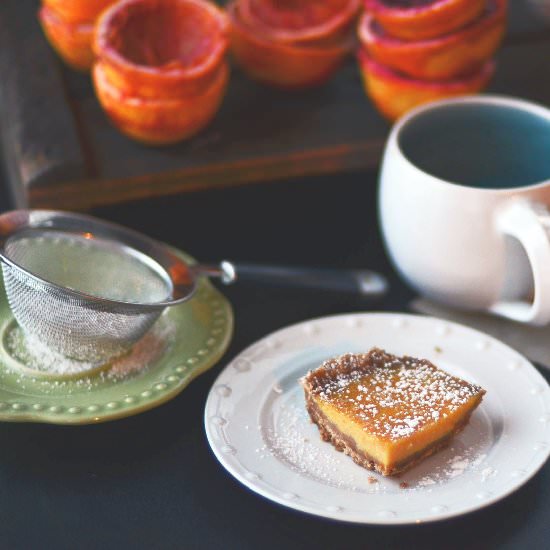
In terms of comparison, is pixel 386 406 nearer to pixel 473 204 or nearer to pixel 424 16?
pixel 473 204

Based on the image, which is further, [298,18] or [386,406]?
[298,18]

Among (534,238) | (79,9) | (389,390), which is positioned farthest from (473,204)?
(79,9)

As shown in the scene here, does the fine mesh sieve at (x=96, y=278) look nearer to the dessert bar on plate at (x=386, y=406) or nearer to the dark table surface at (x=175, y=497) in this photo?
the dark table surface at (x=175, y=497)

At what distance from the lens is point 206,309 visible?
75 centimetres

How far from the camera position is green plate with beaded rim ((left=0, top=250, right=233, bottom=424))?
628mm

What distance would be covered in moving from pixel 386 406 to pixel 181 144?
388 millimetres

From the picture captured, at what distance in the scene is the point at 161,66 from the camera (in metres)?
0.89

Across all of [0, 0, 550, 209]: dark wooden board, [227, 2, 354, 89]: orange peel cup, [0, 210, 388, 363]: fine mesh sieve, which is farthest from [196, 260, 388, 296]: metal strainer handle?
[227, 2, 354, 89]: orange peel cup

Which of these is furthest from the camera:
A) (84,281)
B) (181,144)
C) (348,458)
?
(181,144)

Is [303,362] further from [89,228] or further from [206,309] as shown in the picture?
[89,228]

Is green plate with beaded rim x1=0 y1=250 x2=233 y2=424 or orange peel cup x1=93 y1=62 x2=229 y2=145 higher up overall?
orange peel cup x1=93 y1=62 x2=229 y2=145

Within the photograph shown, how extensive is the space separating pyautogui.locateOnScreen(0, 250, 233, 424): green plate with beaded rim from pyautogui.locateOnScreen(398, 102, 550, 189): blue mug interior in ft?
Answer: 0.74

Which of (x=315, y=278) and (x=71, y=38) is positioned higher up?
(x=71, y=38)

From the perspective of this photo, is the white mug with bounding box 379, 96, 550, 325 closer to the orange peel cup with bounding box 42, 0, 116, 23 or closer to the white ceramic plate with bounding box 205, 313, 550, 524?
the white ceramic plate with bounding box 205, 313, 550, 524
